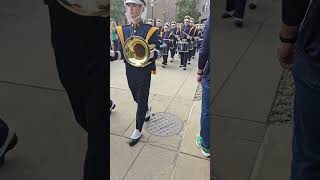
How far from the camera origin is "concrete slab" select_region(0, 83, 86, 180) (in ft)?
3.79

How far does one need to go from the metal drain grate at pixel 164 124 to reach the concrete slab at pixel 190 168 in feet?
0.48

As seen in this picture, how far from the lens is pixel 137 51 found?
4.89 feet

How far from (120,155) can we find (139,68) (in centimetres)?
46

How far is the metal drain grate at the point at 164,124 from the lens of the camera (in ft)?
5.08

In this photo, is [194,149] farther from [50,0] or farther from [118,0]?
[50,0]

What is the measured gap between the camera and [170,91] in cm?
170

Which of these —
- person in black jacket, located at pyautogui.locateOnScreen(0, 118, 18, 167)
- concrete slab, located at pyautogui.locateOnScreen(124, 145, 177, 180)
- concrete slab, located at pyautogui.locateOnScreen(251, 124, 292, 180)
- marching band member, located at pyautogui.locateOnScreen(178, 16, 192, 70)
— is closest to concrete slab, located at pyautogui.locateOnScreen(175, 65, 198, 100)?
marching band member, located at pyautogui.locateOnScreen(178, 16, 192, 70)

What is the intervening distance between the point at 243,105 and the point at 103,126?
0.59m

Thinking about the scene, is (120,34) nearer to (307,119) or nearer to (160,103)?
(160,103)

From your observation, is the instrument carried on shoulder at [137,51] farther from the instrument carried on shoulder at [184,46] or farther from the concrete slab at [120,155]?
the instrument carried on shoulder at [184,46]

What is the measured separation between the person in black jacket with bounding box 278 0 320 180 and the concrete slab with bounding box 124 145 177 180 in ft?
2.14

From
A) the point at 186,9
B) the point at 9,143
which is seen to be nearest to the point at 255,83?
the point at 186,9

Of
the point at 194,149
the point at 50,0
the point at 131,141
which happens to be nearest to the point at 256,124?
the point at 194,149

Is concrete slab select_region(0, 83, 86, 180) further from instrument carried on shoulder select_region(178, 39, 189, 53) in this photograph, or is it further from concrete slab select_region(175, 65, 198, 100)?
instrument carried on shoulder select_region(178, 39, 189, 53)
